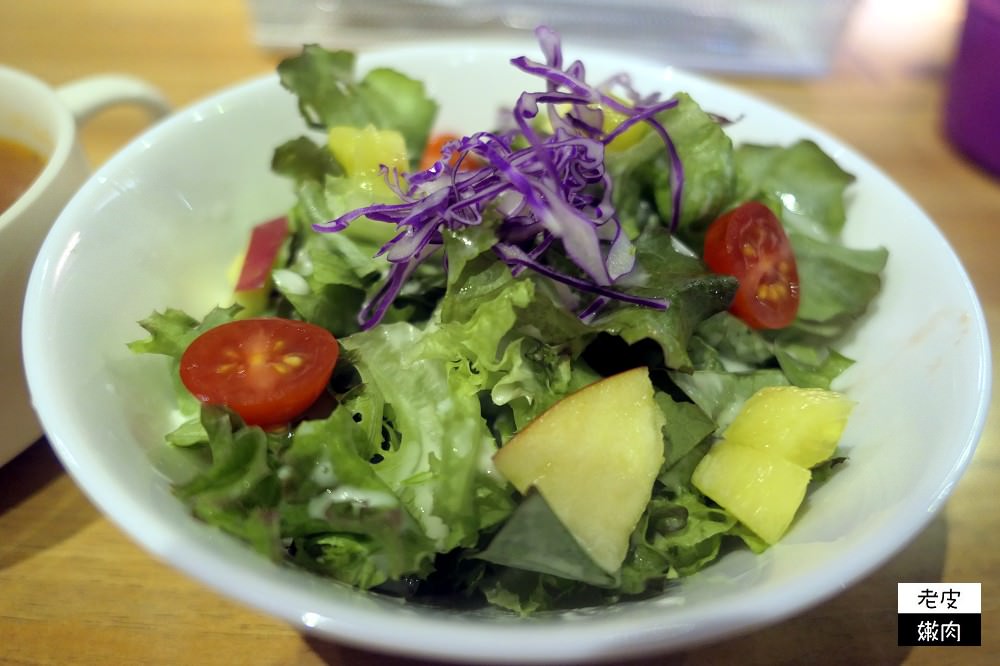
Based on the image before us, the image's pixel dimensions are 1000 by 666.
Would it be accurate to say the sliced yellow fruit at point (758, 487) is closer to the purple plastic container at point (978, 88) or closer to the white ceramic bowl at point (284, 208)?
the white ceramic bowl at point (284, 208)

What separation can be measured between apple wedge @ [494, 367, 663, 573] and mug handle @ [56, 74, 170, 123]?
146cm

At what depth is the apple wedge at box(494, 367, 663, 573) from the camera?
1.14 metres

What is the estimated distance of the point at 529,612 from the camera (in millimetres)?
1168

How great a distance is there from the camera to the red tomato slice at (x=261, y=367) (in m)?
1.26

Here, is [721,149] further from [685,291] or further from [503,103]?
[503,103]

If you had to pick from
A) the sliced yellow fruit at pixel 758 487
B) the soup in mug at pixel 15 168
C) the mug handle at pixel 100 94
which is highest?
the mug handle at pixel 100 94

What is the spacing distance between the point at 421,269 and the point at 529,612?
73cm

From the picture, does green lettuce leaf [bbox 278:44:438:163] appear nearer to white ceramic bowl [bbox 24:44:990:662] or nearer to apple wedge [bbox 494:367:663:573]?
white ceramic bowl [bbox 24:44:990:662]

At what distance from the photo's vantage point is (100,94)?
6.39 feet

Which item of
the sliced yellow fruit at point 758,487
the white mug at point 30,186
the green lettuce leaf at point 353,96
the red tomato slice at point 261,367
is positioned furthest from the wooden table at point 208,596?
the green lettuce leaf at point 353,96

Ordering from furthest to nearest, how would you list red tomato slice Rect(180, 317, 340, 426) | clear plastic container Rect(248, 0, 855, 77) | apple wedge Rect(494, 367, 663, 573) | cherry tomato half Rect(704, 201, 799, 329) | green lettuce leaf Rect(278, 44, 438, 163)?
clear plastic container Rect(248, 0, 855, 77), green lettuce leaf Rect(278, 44, 438, 163), cherry tomato half Rect(704, 201, 799, 329), red tomato slice Rect(180, 317, 340, 426), apple wedge Rect(494, 367, 663, 573)

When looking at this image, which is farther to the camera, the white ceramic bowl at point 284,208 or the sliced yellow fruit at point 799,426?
the sliced yellow fruit at point 799,426

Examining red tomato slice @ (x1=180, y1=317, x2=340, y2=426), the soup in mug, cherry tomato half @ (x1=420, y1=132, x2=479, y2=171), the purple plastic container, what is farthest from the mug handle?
the purple plastic container

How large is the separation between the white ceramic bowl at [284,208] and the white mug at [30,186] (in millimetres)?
111
